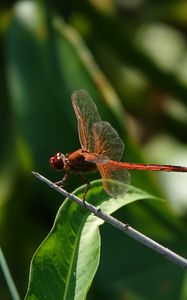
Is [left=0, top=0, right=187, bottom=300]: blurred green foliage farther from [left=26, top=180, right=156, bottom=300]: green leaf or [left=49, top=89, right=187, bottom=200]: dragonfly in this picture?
[left=26, top=180, right=156, bottom=300]: green leaf

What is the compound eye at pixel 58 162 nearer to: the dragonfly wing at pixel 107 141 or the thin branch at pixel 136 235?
the dragonfly wing at pixel 107 141

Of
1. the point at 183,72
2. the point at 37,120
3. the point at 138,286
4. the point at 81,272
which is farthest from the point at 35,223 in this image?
the point at 81,272

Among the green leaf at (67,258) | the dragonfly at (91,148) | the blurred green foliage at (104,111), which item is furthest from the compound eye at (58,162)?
the blurred green foliage at (104,111)

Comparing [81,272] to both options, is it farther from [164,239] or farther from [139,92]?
[139,92]

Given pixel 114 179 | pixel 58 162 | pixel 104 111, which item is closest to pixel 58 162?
pixel 58 162

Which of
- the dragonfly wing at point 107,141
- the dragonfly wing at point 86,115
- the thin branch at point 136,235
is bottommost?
the thin branch at point 136,235

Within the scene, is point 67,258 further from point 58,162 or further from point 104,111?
point 104,111
